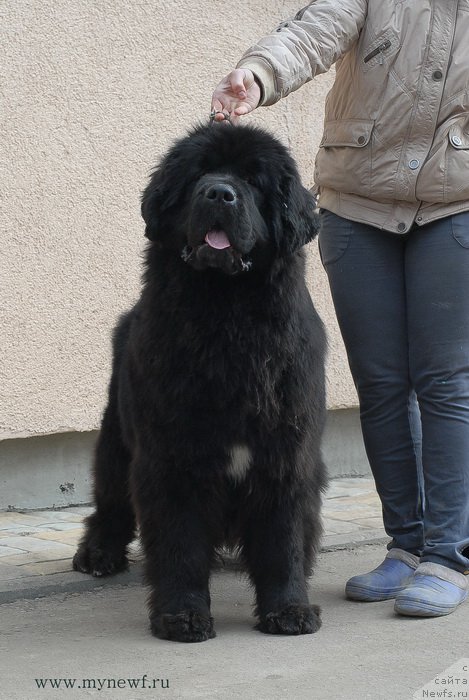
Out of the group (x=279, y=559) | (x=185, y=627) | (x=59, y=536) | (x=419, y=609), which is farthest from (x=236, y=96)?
(x=59, y=536)

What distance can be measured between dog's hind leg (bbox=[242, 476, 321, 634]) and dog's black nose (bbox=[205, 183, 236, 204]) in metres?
0.95

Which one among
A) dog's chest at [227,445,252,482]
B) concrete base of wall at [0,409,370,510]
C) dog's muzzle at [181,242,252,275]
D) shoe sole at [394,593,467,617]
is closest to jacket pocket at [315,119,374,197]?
dog's muzzle at [181,242,252,275]

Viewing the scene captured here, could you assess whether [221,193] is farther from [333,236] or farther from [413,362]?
[413,362]

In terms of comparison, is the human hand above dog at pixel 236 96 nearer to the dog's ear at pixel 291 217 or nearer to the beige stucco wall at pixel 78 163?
the dog's ear at pixel 291 217

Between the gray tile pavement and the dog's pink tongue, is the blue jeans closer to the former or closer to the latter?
the dog's pink tongue

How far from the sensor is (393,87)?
3801 millimetres

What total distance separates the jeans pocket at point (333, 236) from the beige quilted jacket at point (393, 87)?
107 millimetres

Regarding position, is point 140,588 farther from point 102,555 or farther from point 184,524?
point 184,524

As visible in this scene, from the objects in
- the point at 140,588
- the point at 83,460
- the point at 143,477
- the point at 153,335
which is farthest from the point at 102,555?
the point at 83,460

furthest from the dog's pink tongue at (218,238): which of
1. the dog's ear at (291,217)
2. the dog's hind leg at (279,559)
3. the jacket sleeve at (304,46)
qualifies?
the dog's hind leg at (279,559)

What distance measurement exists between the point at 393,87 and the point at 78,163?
237cm

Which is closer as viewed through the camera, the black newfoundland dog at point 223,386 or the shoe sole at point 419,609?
the black newfoundland dog at point 223,386

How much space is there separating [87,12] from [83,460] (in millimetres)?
2355

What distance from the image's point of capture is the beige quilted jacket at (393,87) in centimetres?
372
